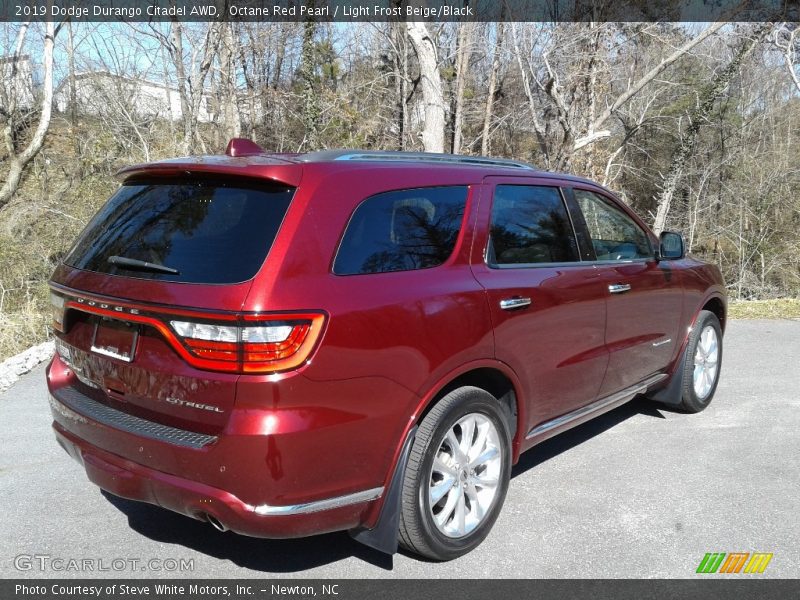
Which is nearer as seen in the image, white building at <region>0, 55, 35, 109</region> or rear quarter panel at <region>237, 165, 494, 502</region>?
rear quarter panel at <region>237, 165, 494, 502</region>

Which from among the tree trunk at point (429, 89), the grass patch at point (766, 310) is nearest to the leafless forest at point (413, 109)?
the tree trunk at point (429, 89)

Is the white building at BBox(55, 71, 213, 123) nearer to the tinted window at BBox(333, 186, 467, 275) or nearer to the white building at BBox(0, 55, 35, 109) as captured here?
the white building at BBox(0, 55, 35, 109)

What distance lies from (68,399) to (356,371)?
1464 millimetres

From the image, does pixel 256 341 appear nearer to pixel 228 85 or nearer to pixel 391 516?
pixel 391 516

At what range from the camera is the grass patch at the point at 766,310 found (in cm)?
962

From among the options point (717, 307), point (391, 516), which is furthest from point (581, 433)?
point (391, 516)

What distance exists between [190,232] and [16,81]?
1729 centimetres

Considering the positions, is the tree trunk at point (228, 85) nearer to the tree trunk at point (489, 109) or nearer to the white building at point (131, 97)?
the white building at point (131, 97)

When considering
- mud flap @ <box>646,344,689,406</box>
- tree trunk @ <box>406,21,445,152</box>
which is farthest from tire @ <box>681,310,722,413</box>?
tree trunk @ <box>406,21,445,152</box>

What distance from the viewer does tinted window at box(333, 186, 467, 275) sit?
2.76m

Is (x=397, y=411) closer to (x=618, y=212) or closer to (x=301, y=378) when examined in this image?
(x=301, y=378)

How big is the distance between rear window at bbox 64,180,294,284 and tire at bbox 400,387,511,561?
1.07 meters

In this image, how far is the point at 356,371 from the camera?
2.60 meters

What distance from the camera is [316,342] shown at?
2.49 meters
